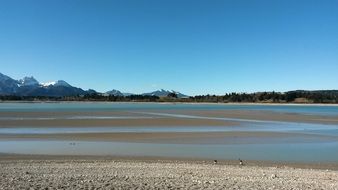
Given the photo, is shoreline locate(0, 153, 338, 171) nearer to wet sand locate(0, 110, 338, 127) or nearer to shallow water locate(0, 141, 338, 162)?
shallow water locate(0, 141, 338, 162)

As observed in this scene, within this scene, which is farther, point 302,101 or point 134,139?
point 302,101

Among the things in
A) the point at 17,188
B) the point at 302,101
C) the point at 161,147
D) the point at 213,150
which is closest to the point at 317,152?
the point at 213,150

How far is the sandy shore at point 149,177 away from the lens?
11.8m

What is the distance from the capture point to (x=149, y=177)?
13281 mm

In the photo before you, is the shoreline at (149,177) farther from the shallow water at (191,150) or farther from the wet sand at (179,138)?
the wet sand at (179,138)

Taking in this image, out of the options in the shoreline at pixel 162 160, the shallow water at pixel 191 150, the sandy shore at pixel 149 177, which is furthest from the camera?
the shallow water at pixel 191 150

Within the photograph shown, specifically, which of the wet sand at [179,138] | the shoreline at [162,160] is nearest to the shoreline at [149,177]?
the shoreline at [162,160]

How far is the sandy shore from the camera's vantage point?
1176 cm

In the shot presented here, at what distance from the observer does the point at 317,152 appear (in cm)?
2291

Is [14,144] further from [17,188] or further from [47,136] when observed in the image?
[17,188]

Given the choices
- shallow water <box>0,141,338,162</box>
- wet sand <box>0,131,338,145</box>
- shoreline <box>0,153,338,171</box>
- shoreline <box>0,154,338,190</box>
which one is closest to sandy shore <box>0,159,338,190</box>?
shoreline <box>0,154,338,190</box>

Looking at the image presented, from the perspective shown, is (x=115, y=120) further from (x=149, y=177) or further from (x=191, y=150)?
(x=149, y=177)

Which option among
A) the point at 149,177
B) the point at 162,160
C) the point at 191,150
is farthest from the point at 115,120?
the point at 149,177

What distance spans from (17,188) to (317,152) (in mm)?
16219
